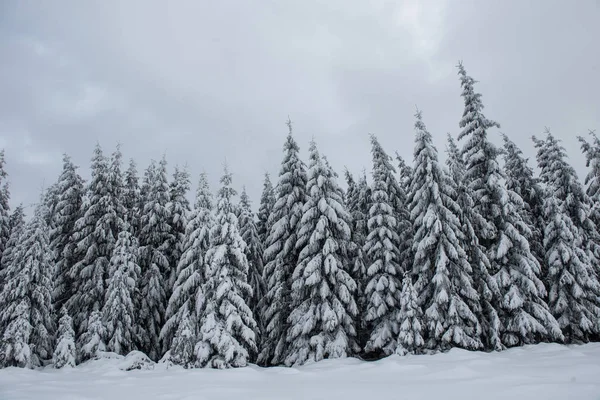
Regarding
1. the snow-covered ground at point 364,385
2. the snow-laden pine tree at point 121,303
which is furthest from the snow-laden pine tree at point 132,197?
the snow-covered ground at point 364,385

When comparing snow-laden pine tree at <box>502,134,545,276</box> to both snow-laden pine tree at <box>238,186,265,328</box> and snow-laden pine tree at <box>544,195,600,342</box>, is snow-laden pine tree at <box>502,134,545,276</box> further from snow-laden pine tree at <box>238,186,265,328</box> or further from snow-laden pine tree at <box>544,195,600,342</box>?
snow-laden pine tree at <box>238,186,265,328</box>

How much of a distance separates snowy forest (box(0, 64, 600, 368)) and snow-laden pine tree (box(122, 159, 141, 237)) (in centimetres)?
204

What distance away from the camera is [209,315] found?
62.3 feet

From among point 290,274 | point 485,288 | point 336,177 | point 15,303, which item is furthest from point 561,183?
point 15,303

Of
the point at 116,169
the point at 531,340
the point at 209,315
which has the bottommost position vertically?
the point at 531,340

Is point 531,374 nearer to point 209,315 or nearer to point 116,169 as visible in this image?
point 209,315

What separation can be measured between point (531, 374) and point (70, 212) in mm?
30692

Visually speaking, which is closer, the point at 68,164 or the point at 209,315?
the point at 209,315

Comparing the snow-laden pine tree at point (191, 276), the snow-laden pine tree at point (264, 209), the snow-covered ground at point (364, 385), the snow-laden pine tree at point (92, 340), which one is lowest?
the snow-covered ground at point (364, 385)

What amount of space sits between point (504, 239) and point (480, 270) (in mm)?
2326

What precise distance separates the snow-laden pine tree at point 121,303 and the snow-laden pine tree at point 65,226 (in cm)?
486


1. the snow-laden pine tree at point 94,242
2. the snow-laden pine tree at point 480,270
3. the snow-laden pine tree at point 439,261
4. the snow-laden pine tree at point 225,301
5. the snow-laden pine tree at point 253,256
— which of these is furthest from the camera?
the snow-laden pine tree at point 253,256

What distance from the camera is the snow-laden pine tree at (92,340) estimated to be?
69.3 ft

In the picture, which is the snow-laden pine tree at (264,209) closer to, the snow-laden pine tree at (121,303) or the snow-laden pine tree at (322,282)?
the snow-laden pine tree at (322,282)
